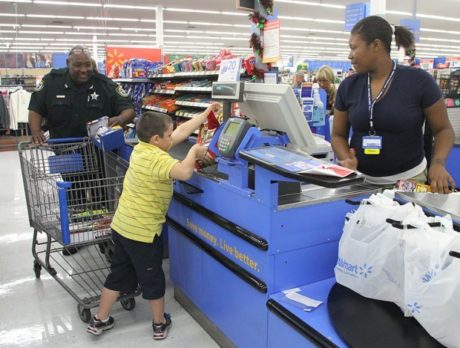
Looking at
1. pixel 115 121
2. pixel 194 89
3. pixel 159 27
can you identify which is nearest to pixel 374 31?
pixel 115 121

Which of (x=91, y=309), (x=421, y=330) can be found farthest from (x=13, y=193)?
(x=421, y=330)

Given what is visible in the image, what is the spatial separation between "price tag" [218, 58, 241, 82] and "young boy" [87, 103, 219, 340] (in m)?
0.20

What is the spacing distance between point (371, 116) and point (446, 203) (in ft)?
1.93

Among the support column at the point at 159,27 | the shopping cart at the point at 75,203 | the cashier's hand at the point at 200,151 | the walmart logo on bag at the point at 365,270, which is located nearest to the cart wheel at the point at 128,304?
the shopping cart at the point at 75,203

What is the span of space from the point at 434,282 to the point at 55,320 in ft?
7.94

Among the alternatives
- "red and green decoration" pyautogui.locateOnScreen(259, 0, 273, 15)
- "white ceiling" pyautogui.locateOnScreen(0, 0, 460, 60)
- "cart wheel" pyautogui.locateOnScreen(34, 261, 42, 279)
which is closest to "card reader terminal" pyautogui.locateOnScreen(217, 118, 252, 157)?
"cart wheel" pyautogui.locateOnScreen(34, 261, 42, 279)

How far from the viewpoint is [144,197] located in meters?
2.40

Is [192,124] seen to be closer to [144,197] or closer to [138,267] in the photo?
[144,197]

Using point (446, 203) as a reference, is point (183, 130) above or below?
above

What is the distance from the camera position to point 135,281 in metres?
2.71

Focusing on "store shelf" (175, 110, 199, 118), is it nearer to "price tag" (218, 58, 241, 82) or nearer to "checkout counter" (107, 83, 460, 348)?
"price tag" (218, 58, 241, 82)

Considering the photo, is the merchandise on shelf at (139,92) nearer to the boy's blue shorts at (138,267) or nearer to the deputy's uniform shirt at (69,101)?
the deputy's uniform shirt at (69,101)

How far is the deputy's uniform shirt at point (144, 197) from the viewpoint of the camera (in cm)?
233

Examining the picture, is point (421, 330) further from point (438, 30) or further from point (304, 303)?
point (438, 30)
